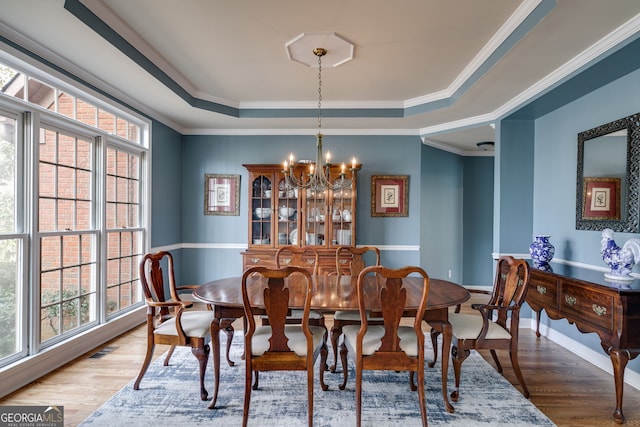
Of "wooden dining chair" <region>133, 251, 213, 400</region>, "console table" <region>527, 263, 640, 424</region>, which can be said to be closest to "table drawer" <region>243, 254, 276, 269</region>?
"wooden dining chair" <region>133, 251, 213, 400</region>

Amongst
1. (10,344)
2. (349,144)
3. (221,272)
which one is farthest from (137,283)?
(349,144)

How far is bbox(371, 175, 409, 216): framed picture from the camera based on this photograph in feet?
16.4

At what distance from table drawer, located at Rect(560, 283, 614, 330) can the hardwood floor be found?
0.53m

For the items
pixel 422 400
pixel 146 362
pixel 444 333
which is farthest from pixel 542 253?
pixel 146 362

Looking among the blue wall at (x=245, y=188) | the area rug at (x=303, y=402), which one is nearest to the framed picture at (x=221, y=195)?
the blue wall at (x=245, y=188)

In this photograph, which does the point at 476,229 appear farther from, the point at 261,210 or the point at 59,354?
the point at 59,354

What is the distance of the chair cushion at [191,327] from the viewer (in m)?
2.40

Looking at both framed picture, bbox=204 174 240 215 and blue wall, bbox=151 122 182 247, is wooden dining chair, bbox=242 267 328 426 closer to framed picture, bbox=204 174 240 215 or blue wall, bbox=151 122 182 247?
blue wall, bbox=151 122 182 247

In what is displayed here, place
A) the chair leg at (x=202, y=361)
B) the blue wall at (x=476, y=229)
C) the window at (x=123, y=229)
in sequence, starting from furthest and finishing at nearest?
1. the blue wall at (x=476, y=229)
2. the window at (x=123, y=229)
3. the chair leg at (x=202, y=361)

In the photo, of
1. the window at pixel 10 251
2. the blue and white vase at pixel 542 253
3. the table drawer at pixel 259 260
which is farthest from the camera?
the table drawer at pixel 259 260

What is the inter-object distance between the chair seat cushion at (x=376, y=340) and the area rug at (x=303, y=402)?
1.42ft

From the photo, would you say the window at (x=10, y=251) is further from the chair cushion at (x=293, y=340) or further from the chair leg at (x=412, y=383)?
the chair leg at (x=412, y=383)

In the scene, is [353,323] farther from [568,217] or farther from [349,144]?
[349,144]

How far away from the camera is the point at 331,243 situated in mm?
A: 4684
